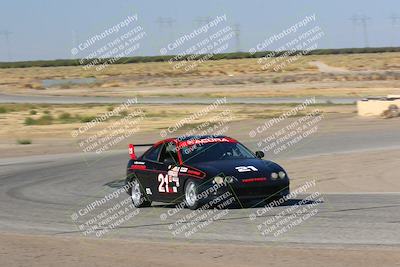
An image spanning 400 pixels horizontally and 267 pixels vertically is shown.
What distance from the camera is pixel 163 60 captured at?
188 metres

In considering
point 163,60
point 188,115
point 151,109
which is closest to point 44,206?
point 188,115

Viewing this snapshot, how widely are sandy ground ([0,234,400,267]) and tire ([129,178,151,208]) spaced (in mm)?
4501

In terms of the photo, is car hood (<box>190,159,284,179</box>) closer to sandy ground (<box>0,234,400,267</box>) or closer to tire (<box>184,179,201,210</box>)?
tire (<box>184,179,201,210</box>)

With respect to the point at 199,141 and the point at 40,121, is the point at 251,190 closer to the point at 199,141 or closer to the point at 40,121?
the point at 199,141

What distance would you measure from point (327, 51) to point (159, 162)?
187213 millimetres

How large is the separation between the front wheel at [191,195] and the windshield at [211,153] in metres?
0.58

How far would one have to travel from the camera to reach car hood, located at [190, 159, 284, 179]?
14352 millimetres

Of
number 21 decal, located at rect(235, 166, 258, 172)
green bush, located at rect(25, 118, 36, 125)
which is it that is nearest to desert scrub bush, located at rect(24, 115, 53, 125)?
green bush, located at rect(25, 118, 36, 125)

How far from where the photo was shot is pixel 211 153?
1528cm

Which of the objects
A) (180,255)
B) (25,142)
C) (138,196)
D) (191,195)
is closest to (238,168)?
(191,195)

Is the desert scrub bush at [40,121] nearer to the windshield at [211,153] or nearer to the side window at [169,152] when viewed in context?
the side window at [169,152]

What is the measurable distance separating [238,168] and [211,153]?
3.14 feet

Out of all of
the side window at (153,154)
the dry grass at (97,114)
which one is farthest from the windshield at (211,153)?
the dry grass at (97,114)

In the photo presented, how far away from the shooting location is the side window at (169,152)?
15429 millimetres
